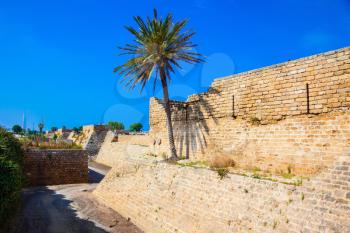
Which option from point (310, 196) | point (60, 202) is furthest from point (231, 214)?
point (60, 202)

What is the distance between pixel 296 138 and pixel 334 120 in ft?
4.78

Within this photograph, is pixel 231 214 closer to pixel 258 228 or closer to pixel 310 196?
pixel 258 228

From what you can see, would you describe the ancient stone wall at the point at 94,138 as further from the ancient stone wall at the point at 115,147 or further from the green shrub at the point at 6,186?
the green shrub at the point at 6,186

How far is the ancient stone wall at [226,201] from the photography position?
260 inches

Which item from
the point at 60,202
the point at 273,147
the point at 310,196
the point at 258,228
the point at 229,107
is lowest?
the point at 60,202

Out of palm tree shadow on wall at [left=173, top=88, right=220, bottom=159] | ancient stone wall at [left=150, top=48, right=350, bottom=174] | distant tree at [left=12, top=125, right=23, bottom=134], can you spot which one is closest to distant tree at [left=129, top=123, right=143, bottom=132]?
distant tree at [left=12, top=125, right=23, bottom=134]

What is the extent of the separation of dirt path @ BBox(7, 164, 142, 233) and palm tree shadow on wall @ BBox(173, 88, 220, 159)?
5.04 metres

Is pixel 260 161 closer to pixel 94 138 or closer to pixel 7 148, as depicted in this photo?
pixel 7 148

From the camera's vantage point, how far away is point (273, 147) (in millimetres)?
10953

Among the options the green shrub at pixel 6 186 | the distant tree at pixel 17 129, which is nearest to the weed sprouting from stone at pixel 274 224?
the green shrub at pixel 6 186

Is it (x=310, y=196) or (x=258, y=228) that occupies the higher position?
(x=310, y=196)

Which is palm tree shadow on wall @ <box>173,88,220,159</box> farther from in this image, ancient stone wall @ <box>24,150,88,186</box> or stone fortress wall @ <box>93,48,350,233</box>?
ancient stone wall @ <box>24,150,88,186</box>

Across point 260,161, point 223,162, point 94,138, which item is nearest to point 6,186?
point 223,162

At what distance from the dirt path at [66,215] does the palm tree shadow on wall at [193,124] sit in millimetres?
5039
